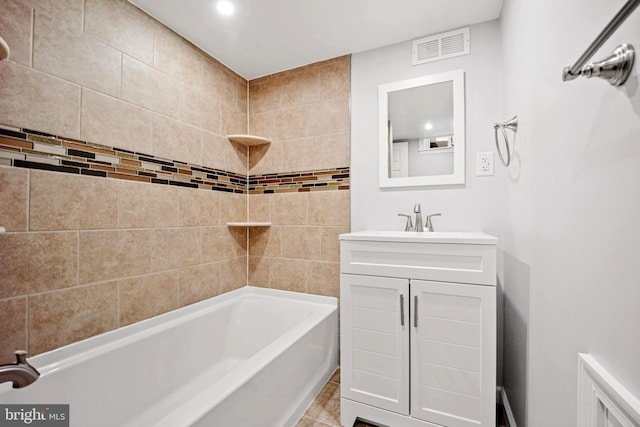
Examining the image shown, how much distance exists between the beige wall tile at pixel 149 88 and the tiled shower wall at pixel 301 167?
2.51 ft

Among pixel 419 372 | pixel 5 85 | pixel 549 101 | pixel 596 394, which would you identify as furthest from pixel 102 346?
pixel 549 101

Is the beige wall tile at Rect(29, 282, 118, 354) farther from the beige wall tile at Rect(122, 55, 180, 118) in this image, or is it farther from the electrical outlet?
the electrical outlet

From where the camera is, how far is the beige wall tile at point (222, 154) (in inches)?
82.5

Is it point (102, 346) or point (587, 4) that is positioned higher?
point (587, 4)

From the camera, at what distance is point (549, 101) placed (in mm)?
941

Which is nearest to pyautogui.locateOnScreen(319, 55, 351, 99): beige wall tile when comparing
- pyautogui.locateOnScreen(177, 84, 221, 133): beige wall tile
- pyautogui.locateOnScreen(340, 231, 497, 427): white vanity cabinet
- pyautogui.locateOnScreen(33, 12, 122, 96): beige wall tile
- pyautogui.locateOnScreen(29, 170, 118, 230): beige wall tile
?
pyautogui.locateOnScreen(177, 84, 221, 133): beige wall tile

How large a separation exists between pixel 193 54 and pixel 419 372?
242cm

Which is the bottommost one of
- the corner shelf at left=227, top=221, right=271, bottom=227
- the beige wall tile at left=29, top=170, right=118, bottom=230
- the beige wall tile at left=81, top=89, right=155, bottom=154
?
the corner shelf at left=227, top=221, right=271, bottom=227

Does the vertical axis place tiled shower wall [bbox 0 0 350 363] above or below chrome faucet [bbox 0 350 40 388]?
above

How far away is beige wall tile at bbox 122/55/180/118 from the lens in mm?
1575

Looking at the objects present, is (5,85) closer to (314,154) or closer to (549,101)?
(314,154)

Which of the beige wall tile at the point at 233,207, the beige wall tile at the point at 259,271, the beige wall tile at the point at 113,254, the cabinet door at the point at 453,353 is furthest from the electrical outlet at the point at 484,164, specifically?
the beige wall tile at the point at 113,254

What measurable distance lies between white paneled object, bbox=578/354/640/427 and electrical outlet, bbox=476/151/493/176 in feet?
4.20

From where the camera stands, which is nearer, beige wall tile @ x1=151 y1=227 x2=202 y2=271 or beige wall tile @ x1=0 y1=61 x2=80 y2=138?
beige wall tile @ x1=0 y1=61 x2=80 y2=138
